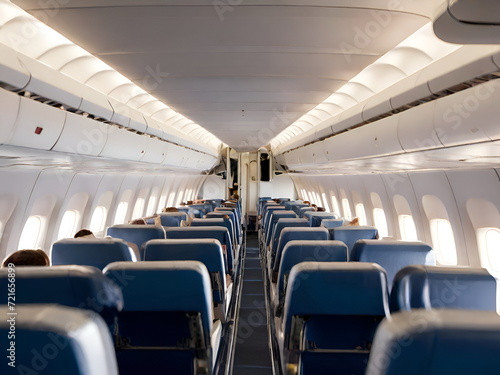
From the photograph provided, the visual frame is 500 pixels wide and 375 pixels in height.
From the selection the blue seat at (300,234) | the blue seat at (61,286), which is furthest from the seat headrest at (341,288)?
the blue seat at (300,234)

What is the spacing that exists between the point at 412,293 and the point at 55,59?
403 cm

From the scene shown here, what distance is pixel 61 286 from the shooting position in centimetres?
203

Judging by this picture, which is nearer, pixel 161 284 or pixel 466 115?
pixel 161 284

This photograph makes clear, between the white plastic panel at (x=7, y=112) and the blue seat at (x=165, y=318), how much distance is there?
156 cm

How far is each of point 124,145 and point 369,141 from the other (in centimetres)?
357

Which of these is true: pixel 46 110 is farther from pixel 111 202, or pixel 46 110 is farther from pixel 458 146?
pixel 111 202

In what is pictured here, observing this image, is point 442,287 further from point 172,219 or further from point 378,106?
point 172,219

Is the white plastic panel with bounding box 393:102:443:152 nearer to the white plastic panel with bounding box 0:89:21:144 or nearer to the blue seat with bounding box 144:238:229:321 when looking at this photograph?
the blue seat with bounding box 144:238:229:321

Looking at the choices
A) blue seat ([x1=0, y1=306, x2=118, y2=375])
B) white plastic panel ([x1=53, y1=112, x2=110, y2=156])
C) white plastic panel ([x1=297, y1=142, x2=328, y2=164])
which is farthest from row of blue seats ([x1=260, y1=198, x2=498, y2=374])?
white plastic panel ([x1=297, y1=142, x2=328, y2=164])

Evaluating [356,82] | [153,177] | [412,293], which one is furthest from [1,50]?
[153,177]

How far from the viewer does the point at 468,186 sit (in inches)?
219

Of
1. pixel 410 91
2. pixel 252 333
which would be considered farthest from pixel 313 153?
pixel 410 91

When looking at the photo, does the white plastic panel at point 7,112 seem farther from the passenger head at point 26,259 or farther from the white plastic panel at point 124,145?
the white plastic panel at point 124,145

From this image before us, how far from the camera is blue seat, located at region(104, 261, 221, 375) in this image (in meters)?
2.47
